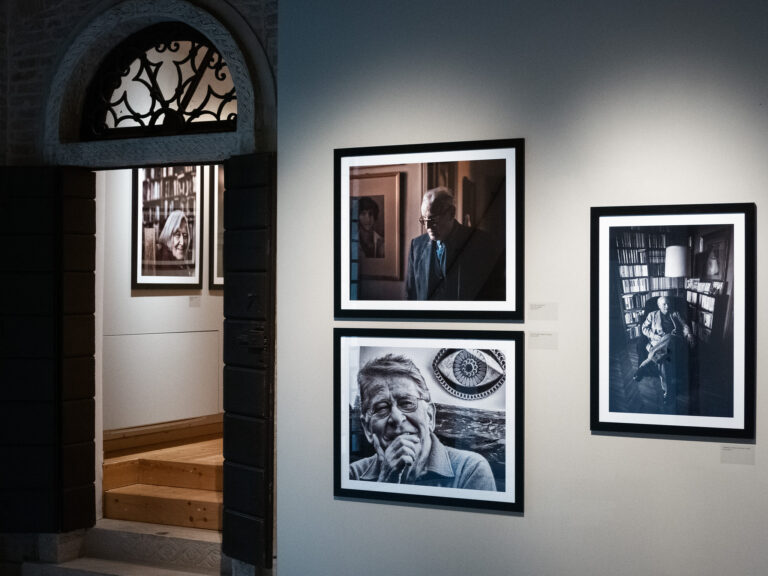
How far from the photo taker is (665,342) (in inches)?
125

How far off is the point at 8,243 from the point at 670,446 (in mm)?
3751

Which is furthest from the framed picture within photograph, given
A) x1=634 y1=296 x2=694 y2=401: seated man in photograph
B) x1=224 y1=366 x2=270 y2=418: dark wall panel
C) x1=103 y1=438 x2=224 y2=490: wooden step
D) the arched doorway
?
x1=634 y1=296 x2=694 y2=401: seated man in photograph

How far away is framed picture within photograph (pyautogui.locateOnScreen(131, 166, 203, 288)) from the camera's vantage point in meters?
6.46

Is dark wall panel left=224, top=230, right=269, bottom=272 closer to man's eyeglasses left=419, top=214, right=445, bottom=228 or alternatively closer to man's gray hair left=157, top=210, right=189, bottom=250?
man's eyeglasses left=419, top=214, right=445, bottom=228

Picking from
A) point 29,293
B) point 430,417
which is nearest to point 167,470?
point 29,293

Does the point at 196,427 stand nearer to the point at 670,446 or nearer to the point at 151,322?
the point at 151,322

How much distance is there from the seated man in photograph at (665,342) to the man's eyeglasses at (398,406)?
0.90m

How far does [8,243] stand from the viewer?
199 inches

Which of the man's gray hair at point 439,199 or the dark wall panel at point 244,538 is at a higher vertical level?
the man's gray hair at point 439,199

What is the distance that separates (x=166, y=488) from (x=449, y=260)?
3.11 meters

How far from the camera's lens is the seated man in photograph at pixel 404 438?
348 centimetres

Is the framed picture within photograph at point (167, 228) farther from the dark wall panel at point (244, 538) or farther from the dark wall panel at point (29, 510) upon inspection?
the dark wall panel at point (244, 538)

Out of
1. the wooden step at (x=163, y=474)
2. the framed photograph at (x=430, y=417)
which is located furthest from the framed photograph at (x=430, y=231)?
the wooden step at (x=163, y=474)

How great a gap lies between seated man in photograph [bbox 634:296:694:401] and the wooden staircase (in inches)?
118
